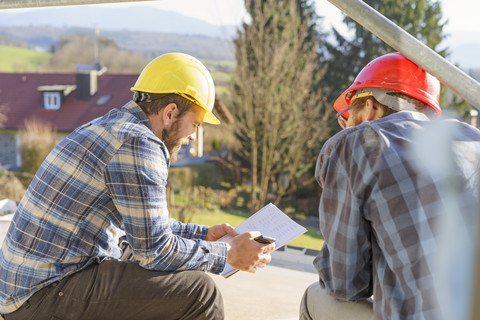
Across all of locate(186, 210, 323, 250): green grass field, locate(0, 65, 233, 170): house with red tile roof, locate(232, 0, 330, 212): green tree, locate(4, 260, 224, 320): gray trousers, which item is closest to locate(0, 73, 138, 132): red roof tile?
locate(0, 65, 233, 170): house with red tile roof

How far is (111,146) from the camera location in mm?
2041

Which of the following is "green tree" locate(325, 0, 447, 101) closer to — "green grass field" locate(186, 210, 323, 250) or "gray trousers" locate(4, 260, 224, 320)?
"green grass field" locate(186, 210, 323, 250)

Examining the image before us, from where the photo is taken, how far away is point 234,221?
19.2 m

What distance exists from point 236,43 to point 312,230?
6866 mm

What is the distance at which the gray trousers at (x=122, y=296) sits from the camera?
208cm

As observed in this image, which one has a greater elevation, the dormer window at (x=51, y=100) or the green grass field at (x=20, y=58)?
the dormer window at (x=51, y=100)

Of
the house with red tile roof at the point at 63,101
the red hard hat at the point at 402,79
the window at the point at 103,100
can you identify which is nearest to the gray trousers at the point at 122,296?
the red hard hat at the point at 402,79

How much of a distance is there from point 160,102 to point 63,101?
24.7m

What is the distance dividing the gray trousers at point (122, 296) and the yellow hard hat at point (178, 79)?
0.67 m

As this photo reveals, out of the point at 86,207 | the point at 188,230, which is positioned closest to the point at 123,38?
the point at 188,230

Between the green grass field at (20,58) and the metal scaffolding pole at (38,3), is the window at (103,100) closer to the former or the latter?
the green grass field at (20,58)

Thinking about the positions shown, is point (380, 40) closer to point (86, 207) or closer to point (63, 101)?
point (63, 101)

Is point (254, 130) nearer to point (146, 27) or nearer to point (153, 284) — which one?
point (153, 284)

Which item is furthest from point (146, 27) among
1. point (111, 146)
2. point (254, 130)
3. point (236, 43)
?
point (111, 146)
